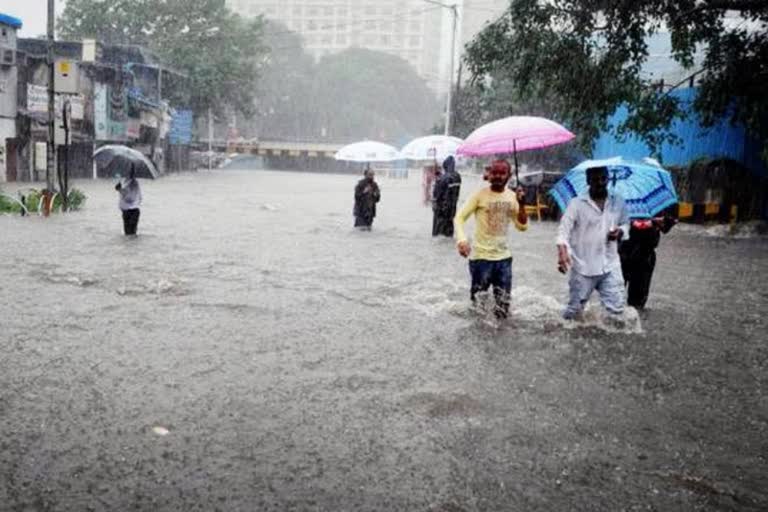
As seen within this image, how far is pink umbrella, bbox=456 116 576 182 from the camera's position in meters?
7.11

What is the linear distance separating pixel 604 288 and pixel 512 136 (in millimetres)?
1735

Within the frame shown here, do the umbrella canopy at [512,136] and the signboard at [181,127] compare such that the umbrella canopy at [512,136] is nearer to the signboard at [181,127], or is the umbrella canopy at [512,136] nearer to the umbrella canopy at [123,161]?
the umbrella canopy at [123,161]

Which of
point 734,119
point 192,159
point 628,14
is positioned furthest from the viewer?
point 192,159

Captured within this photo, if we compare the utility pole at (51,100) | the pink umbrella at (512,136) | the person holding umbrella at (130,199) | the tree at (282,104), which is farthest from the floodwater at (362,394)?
the tree at (282,104)

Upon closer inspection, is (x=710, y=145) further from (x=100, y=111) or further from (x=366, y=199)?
(x=100, y=111)

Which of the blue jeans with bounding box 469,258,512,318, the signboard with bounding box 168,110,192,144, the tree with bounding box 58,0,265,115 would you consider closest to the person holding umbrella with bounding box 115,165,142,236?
the blue jeans with bounding box 469,258,512,318

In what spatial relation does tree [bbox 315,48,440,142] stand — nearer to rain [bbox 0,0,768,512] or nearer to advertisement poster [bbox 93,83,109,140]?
advertisement poster [bbox 93,83,109,140]

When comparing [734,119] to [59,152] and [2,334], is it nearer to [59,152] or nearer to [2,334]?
[2,334]

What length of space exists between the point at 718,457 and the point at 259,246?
10074 millimetres

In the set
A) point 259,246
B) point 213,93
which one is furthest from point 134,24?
point 259,246

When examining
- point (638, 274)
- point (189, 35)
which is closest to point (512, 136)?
point (638, 274)

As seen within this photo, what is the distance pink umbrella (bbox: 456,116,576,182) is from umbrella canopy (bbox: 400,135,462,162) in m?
9.33

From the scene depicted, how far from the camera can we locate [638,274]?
8062mm

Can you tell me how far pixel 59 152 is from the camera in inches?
737
